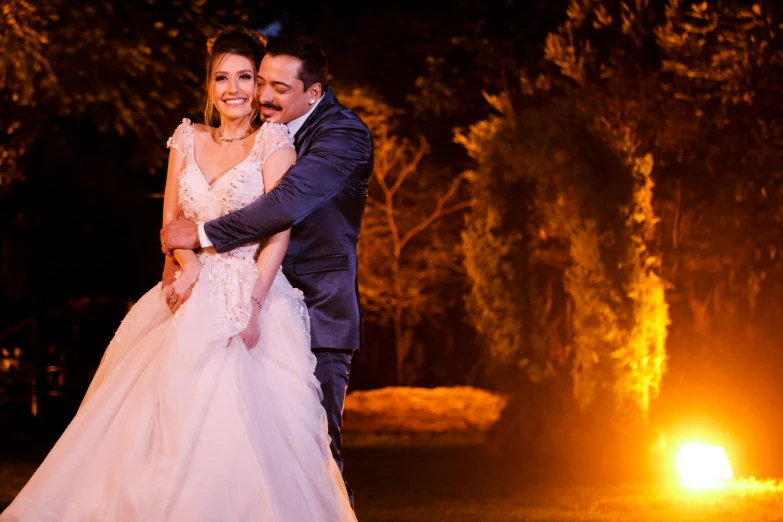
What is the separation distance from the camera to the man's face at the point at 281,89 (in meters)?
4.72

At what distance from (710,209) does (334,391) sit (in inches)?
432

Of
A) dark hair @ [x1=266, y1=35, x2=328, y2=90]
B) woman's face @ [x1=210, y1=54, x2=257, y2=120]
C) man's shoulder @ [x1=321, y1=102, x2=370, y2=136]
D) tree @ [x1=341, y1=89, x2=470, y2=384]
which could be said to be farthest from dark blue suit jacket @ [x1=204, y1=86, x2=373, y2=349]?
tree @ [x1=341, y1=89, x2=470, y2=384]

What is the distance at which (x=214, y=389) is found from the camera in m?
4.32

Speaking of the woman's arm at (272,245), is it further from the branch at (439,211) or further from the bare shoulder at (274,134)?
the branch at (439,211)

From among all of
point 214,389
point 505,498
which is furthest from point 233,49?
point 505,498

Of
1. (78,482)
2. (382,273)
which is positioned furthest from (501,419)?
(382,273)

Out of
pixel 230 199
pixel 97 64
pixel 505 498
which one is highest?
pixel 97 64

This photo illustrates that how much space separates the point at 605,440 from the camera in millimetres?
9156

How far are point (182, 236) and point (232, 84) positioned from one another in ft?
2.04

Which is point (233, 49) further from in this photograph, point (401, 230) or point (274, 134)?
point (401, 230)

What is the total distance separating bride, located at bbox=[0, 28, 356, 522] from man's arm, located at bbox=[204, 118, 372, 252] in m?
0.11

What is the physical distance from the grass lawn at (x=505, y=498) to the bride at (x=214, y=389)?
2.76 m

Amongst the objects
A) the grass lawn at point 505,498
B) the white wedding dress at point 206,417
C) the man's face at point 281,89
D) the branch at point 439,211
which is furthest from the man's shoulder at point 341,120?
the branch at point 439,211

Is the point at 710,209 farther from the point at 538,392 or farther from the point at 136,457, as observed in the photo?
the point at 136,457
